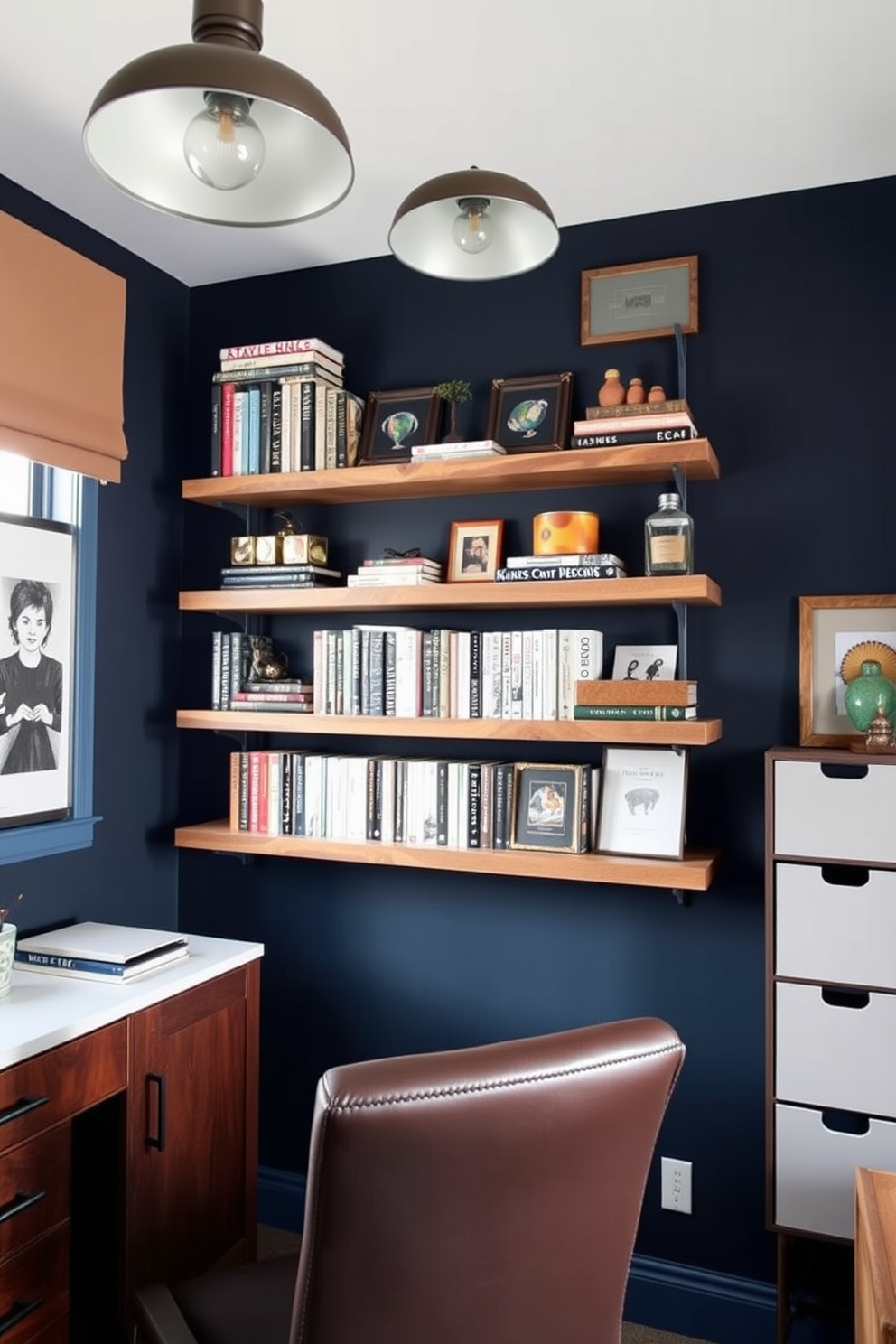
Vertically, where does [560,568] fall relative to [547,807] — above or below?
above

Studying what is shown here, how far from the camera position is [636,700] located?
7.35 feet

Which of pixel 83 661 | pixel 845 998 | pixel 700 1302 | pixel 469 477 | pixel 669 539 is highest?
pixel 469 477

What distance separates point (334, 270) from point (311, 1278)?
7.99 feet

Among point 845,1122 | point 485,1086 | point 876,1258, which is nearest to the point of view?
point 485,1086

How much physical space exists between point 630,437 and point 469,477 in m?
0.39

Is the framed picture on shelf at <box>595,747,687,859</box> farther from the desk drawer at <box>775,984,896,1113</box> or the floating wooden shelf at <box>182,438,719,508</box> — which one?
the floating wooden shelf at <box>182,438,719,508</box>

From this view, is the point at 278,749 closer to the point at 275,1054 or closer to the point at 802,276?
the point at 275,1054

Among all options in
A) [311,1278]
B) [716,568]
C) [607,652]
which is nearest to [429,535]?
[607,652]

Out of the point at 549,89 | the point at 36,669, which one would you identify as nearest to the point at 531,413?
the point at 549,89

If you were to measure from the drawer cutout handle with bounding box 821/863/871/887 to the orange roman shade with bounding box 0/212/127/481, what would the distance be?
187 centimetres

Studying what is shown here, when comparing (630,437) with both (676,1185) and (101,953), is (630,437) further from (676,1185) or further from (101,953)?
(676,1185)

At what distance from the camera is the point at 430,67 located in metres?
1.88

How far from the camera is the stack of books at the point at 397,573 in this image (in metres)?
2.51

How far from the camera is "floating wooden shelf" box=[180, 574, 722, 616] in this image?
2213 mm
